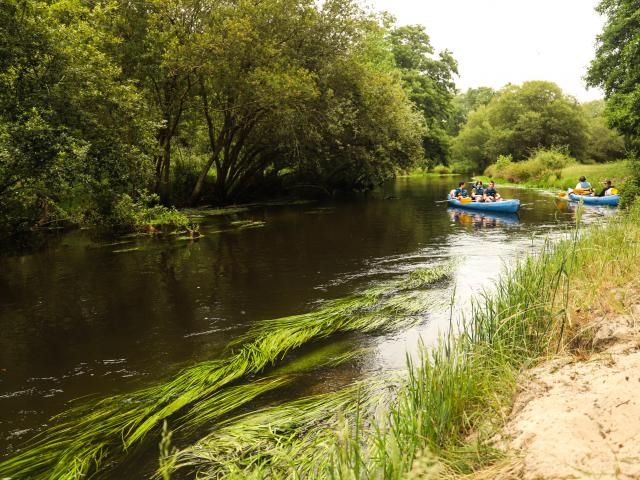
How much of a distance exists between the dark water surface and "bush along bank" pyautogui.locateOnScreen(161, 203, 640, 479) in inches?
26.5

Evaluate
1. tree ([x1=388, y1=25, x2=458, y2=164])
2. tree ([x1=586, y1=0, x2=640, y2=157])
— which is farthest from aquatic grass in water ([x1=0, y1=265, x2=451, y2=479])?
tree ([x1=388, y1=25, x2=458, y2=164])

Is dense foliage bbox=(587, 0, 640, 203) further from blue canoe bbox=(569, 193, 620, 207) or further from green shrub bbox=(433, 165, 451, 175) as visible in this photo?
green shrub bbox=(433, 165, 451, 175)

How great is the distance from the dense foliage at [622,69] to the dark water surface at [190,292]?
16.9ft

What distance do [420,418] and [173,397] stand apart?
A: 3.20 meters

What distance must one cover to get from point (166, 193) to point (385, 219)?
11.3 m

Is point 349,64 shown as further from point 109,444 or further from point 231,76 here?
point 109,444

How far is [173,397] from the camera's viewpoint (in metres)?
4.77

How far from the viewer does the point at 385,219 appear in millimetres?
18984

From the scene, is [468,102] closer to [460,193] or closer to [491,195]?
[460,193]

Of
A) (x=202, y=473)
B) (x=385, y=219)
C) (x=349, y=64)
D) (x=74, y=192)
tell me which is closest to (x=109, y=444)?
(x=202, y=473)

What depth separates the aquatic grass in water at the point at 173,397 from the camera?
3742 mm

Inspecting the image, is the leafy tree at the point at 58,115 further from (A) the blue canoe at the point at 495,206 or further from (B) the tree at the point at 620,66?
(B) the tree at the point at 620,66

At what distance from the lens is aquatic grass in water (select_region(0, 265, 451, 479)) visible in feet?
12.3

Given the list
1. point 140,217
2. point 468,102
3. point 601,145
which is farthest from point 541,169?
point 468,102
